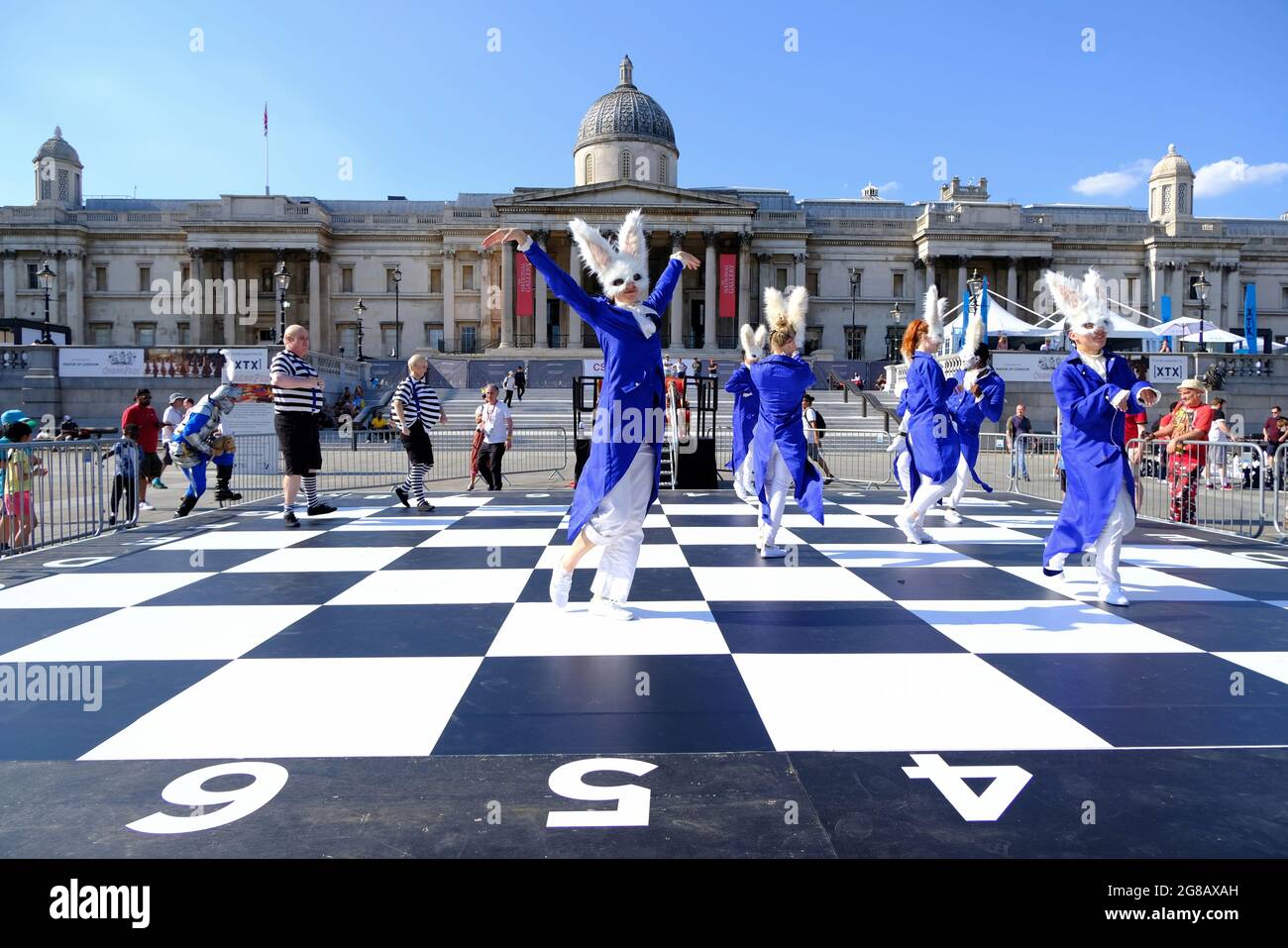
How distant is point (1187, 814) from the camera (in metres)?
2.40

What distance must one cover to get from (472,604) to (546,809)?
2702 millimetres

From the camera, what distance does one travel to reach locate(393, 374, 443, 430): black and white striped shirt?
31.0 feet

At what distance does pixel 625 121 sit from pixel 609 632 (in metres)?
57.2

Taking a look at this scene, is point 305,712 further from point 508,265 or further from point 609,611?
point 508,265

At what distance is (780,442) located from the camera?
670cm

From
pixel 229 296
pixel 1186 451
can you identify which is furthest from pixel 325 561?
pixel 229 296

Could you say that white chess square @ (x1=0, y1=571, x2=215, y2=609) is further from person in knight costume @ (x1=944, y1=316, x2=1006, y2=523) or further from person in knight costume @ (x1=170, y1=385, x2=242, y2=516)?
person in knight costume @ (x1=944, y1=316, x2=1006, y2=523)

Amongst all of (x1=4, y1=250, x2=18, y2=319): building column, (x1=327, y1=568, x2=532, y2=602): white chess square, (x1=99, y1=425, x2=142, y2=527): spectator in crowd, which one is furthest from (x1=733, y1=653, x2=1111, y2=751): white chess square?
(x1=4, y1=250, x2=18, y2=319): building column

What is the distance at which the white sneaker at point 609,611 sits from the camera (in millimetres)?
4693

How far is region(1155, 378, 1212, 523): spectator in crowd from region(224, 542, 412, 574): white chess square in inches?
305

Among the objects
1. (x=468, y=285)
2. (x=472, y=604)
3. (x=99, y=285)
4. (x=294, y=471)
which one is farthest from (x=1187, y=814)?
(x=99, y=285)

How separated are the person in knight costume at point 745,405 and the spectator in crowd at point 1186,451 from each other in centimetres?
438

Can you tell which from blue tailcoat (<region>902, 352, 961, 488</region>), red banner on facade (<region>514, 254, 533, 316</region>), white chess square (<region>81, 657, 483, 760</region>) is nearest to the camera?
white chess square (<region>81, 657, 483, 760</region>)

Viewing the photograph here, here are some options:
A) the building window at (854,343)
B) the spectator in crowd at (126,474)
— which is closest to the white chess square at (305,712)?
the spectator in crowd at (126,474)
